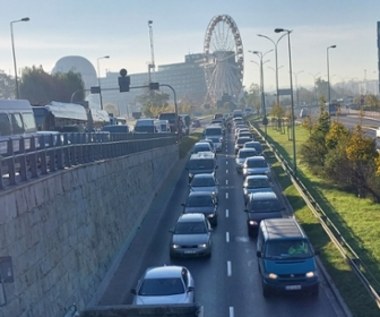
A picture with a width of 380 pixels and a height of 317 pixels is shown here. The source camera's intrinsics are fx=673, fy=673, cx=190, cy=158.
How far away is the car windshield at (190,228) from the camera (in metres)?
24.0

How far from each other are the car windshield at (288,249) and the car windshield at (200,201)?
10.3m

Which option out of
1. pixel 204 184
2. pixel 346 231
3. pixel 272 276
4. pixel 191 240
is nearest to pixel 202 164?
pixel 204 184

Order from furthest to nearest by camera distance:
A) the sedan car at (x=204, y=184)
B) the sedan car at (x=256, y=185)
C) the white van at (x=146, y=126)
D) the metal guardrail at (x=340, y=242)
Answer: the white van at (x=146, y=126) < the sedan car at (x=204, y=184) < the sedan car at (x=256, y=185) < the metal guardrail at (x=340, y=242)

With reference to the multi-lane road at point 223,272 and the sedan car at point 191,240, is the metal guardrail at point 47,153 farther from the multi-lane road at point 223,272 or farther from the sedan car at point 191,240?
the sedan car at point 191,240

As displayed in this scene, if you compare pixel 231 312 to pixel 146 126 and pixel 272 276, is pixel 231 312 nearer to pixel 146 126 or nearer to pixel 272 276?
pixel 272 276

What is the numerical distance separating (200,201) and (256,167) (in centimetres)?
1114

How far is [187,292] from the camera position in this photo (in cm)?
1730

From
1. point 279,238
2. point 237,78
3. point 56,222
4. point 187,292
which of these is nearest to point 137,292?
point 187,292

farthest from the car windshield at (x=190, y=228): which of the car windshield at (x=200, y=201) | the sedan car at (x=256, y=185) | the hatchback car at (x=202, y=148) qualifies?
the hatchback car at (x=202, y=148)

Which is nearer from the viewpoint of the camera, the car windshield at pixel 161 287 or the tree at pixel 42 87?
the car windshield at pixel 161 287

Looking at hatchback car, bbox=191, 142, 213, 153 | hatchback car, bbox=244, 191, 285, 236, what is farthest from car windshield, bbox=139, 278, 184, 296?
hatchback car, bbox=191, 142, 213, 153

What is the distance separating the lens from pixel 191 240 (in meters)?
23.3

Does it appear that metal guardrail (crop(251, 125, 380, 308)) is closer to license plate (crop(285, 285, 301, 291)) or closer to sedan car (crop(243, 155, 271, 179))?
license plate (crop(285, 285, 301, 291))

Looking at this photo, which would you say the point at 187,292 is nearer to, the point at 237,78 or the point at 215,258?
the point at 215,258
